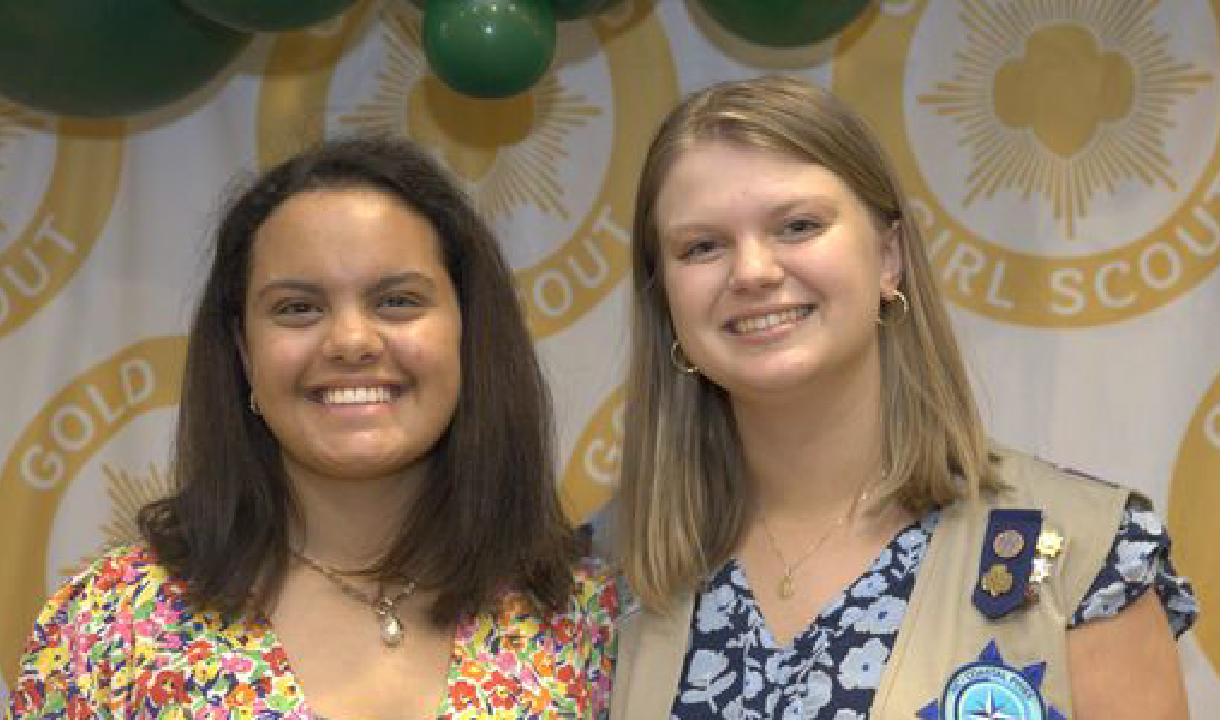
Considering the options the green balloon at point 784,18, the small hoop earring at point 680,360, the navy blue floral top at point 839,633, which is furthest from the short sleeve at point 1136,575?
the green balloon at point 784,18

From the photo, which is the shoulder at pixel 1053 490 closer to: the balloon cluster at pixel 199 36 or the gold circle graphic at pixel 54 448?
the balloon cluster at pixel 199 36

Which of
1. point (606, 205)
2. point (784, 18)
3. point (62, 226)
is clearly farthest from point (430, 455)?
point (62, 226)

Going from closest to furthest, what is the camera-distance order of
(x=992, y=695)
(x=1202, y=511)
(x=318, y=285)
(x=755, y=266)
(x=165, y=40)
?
1. (x=992, y=695)
2. (x=755, y=266)
3. (x=318, y=285)
4. (x=165, y=40)
5. (x=1202, y=511)

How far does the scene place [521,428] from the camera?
211 centimetres

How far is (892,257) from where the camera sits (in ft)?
6.35

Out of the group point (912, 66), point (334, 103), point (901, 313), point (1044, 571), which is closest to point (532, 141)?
point (334, 103)

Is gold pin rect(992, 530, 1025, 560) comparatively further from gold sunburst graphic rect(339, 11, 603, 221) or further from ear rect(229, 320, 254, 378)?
gold sunburst graphic rect(339, 11, 603, 221)

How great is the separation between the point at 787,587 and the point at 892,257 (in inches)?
17.3

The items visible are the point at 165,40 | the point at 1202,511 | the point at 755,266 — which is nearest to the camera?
the point at 755,266

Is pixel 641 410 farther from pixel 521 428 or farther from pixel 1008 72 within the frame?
pixel 1008 72

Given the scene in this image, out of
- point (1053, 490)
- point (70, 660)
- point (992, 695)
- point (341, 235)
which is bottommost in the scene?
point (992, 695)

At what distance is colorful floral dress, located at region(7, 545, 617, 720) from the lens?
6.04 feet

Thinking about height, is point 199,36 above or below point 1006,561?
above

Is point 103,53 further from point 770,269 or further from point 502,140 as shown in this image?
point 770,269
